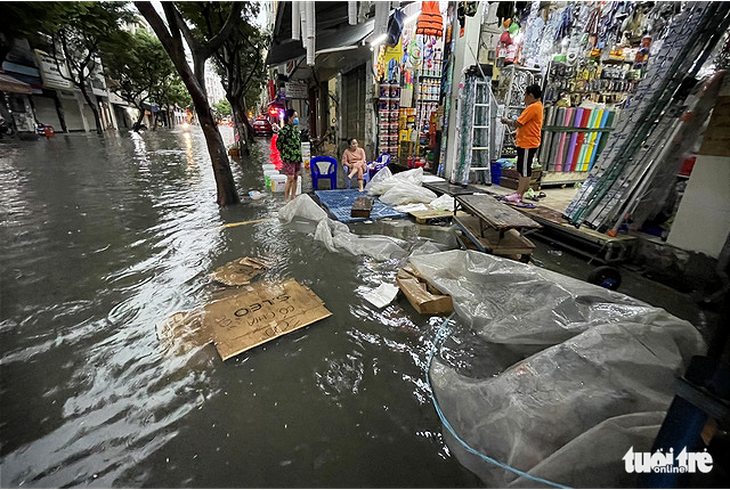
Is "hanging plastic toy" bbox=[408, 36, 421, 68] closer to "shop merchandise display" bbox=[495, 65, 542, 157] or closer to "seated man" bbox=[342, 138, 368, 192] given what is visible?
"shop merchandise display" bbox=[495, 65, 542, 157]

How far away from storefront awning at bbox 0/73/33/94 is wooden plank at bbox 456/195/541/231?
25615 mm

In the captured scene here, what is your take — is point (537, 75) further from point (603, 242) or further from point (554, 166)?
point (603, 242)

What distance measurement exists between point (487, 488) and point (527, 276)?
1.81 metres

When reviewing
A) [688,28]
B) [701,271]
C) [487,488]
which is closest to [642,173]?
[701,271]

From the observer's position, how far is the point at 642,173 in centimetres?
393

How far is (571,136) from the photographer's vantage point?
6.94m

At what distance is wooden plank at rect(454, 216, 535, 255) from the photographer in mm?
3602

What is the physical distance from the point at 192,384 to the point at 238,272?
1.72 m

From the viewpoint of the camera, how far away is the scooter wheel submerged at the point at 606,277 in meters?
3.29

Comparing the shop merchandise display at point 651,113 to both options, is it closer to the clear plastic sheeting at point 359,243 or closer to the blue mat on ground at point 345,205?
the clear plastic sheeting at point 359,243

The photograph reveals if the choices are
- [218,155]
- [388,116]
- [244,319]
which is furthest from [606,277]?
[388,116]

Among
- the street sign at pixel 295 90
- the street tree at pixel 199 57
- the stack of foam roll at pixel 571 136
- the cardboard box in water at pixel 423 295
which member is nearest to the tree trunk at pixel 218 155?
the street tree at pixel 199 57

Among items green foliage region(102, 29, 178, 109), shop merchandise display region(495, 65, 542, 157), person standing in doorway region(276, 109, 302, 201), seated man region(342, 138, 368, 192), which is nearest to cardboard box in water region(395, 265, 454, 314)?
person standing in doorway region(276, 109, 302, 201)

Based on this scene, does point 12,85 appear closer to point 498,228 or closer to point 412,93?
point 412,93
